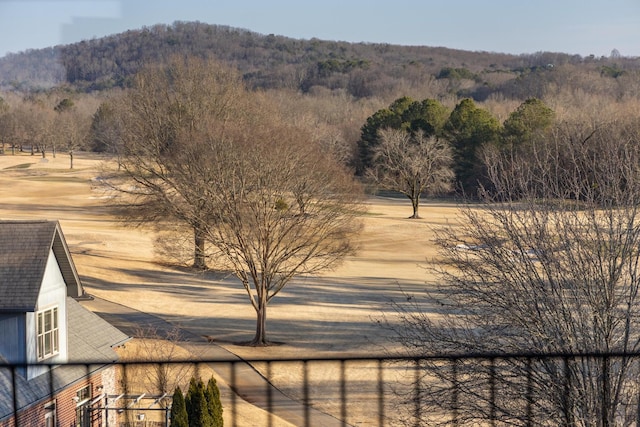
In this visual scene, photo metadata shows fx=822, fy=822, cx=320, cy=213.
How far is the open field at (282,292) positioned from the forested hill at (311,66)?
42.9m

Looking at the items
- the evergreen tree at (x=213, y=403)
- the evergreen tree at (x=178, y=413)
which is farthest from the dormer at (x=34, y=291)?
the evergreen tree at (x=178, y=413)

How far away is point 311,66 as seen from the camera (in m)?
144

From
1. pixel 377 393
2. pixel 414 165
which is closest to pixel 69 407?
pixel 377 393

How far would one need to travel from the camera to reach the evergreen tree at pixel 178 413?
34.5ft

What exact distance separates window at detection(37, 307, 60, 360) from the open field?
6039 millimetres

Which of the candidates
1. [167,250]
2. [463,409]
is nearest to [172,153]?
[167,250]

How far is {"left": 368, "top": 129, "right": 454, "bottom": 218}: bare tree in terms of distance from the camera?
57.7 meters

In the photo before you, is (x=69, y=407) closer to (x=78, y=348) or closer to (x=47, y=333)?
(x=47, y=333)

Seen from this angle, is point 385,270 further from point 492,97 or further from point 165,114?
point 492,97

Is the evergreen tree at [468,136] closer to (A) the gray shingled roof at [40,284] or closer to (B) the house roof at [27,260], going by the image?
(A) the gray shingled roof at [40,284]

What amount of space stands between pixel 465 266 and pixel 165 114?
87.0 ft

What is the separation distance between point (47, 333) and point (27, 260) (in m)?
1.83

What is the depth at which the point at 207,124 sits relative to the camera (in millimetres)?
35656

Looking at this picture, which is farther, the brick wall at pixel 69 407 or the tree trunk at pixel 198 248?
the tree trunk at pixel 198 248
